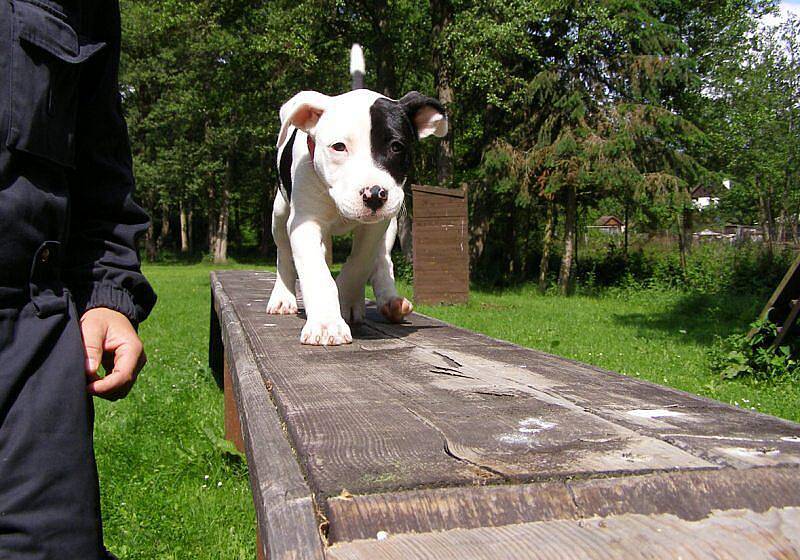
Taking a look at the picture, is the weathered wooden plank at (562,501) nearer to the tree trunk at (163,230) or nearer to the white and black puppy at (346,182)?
the white and black puppy at (346,182)

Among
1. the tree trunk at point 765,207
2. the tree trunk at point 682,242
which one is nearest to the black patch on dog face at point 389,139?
the tree trunk at point 682,242

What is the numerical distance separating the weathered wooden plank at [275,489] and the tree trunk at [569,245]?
597 inches

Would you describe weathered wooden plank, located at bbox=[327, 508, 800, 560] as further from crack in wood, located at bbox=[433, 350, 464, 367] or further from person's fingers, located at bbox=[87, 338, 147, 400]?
crack in wood, located at bbox=[433, 350, 464, 367]

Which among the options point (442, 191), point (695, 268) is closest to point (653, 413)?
point (442, 191)

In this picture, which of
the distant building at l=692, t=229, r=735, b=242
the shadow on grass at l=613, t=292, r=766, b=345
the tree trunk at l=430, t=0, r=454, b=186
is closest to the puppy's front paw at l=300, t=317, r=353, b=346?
the shadow on grass at l=613, t=292, r=766, b=345

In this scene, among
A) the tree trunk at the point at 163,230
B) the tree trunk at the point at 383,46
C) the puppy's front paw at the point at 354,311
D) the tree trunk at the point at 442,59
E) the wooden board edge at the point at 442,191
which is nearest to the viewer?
the puppy's front paw at the point at 354,311

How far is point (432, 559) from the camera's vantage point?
0.90m

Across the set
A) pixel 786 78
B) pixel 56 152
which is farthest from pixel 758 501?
pixel 786 78

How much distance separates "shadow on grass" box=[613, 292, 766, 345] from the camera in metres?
9.37

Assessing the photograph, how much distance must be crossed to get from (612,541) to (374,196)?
1997 mm

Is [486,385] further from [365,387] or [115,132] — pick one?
[115,132]

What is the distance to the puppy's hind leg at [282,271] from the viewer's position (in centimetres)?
419

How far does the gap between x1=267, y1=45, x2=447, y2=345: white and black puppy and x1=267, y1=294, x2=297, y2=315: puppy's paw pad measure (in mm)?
643

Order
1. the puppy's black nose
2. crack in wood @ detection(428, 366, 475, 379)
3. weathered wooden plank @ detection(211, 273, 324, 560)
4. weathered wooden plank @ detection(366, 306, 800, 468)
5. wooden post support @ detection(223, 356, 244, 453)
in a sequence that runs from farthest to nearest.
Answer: wooden post support @ detection(223, 356, 244, 453) → the puppy's black nose → crack in wood @ detection(428, 366, 475, 379) → weathered wooden plank @ detection(366, 306, 800, 468) → weathered wooden plank @ detection(211, 273, 324, 560)
